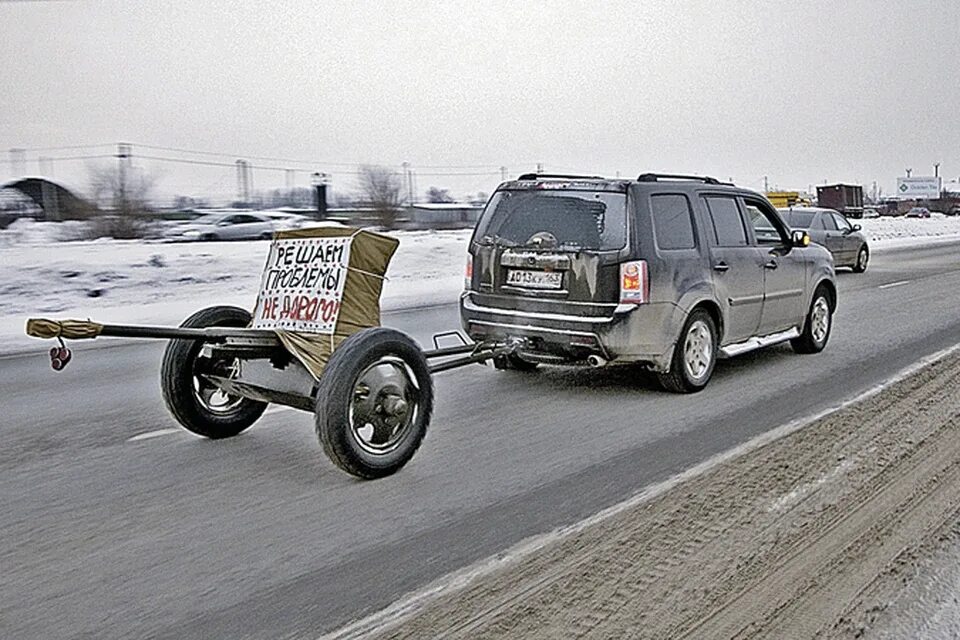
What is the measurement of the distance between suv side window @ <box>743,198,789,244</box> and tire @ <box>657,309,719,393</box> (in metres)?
1.28

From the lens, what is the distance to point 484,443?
236 inches

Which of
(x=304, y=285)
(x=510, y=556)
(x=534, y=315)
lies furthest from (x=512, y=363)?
(x=510, y=556)

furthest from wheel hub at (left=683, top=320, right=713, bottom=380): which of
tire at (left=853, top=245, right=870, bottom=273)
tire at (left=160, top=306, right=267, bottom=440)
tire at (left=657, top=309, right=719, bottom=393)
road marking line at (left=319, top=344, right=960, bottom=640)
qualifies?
tire at (left=853, top=245, right=870, bottom=273)

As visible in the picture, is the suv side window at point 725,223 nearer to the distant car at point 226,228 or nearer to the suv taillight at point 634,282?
the suv taillight at point 634,282

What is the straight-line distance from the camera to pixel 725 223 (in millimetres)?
7988

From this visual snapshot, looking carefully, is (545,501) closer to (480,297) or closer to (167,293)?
(480,297)

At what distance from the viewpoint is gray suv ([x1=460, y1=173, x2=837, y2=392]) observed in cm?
699

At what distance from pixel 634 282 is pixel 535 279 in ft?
2.63

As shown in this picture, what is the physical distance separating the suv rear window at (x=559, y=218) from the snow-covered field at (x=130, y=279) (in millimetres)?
6204

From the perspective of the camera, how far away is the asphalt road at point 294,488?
3713mm

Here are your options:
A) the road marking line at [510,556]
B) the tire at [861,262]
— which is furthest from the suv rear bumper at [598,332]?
the tire at [861,262]

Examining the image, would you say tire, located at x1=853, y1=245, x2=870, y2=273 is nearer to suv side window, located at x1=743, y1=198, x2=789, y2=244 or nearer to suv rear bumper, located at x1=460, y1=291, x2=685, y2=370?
suv side window, located at x1=743, y1=198, x2=789, y2=244

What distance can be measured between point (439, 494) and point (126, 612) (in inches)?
71.3

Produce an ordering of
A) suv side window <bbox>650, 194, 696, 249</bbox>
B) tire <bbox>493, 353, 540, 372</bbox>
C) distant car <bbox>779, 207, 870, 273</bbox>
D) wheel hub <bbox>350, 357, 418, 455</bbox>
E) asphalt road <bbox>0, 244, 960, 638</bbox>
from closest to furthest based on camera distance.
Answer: asphalt road <bbox>0, 244, 960, 638</bbox>
wheel hub <bbox>350, 357, 418, 455</bbox>
suv side window <bbox>650, 194, 696, 249</bbox>
tire <bbox>493, 353, 540, 372</bbox>
distant car <bbox>779, 207, 870, 273</bbox>
